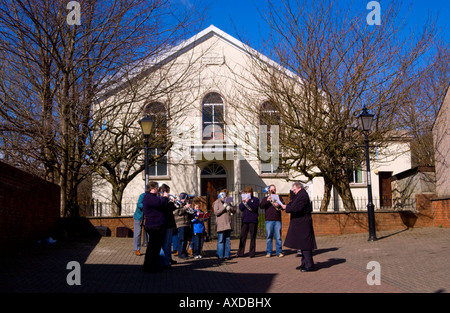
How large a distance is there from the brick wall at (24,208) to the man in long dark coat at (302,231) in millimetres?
6130

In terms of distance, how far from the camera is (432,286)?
298 inches

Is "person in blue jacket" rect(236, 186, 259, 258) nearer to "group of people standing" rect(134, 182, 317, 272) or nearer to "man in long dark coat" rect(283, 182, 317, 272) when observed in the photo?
"group of people standing" rect(134, 182, 317, 272)

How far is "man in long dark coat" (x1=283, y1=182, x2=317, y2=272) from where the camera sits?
30.9ft

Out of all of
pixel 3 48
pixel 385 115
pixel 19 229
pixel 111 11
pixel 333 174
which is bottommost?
pixel 19 229

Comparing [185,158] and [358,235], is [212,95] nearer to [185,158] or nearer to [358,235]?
[185,158]

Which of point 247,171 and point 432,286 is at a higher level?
point 247,171

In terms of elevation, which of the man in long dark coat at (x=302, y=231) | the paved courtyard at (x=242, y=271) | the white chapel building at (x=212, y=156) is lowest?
the paved courtyard at (x=242, y=271)

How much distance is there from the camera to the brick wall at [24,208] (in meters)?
10.6

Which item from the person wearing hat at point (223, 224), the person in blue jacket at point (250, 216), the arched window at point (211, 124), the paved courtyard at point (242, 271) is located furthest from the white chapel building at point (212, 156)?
the person wearing hat at point (223, 224)

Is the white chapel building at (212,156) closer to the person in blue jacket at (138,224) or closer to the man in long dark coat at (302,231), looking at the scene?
the person in blue jacket at (138,224)

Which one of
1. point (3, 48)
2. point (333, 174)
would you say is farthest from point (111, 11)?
point (333, 174)

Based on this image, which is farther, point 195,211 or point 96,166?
point 96,166

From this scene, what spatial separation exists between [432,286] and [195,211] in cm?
586

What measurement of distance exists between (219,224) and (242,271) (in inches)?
74.7
